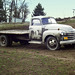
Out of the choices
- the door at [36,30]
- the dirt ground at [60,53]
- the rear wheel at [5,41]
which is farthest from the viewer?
the rear wheel at [5,41]

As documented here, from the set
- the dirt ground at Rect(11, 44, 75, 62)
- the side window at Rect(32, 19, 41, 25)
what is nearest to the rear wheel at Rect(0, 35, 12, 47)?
the side window at Rect(32, 19, 41, 25)

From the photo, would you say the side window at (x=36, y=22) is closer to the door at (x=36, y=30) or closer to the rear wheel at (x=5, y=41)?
the door at (x=36, y=30)

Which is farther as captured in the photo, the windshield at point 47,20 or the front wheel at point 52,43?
the windshield at point 47,20

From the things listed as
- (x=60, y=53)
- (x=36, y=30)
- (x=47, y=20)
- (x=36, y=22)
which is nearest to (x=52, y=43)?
(x=60, y=53)

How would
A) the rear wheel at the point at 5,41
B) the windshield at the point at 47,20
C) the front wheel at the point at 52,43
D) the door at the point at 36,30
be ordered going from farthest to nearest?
the rear wheel at the point at 5,41 → the windshield at the point at 47,20 → the door at the point at 36,30 → the front wheel at the point at 52,43

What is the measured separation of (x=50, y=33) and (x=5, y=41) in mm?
3962

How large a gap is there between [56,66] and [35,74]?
3.72ft

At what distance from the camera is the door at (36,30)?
35.6ft

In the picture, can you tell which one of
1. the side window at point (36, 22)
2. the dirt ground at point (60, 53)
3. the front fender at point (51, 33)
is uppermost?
the side window at point (36, 22)

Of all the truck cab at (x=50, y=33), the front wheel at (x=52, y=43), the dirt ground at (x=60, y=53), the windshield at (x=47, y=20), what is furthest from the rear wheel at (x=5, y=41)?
the front wheel at (x=52, y=43)

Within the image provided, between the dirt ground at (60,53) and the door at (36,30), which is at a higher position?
the door at (36,30)

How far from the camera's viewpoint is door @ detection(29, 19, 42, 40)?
35.6 ft

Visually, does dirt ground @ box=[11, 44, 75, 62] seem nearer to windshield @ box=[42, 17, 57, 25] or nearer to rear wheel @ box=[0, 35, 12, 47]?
windshield @ box=[42, 17, 57, 25]

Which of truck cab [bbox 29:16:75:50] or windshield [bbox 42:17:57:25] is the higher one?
windshield [bbox 42:17:57:25]
